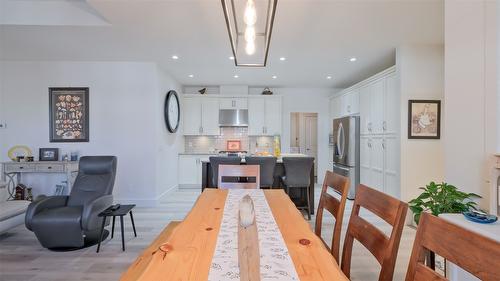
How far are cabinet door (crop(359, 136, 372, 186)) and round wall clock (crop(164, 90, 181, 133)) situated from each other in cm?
393

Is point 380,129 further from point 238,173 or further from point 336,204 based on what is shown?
point 336,204

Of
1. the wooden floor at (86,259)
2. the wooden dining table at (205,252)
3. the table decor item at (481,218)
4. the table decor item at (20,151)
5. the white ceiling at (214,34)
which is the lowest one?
the wooden floor at (86,259)

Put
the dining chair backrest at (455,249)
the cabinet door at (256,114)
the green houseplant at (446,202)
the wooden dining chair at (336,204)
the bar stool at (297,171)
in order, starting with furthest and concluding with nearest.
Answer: the cabinet door at (256,114), the bar stool at (297,171), the green houseplant at (446,202), the wooden dining chair at (336,204), the dining chair backrest at (455,249)

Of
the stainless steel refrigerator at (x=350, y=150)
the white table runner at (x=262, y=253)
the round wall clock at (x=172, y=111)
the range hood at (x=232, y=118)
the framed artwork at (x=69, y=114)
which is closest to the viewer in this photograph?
the white table runner at (x=262, y=253)

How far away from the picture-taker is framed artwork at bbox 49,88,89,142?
15.0 ft

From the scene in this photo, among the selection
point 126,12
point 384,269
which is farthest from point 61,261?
point 384,269

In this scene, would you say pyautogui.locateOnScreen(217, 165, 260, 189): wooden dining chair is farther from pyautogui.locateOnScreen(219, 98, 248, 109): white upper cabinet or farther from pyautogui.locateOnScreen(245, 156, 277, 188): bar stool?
pyautogui.locateOnScreen(219, 98, 248, 109): white upper cabinet

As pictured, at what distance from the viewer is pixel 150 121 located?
4664 mm

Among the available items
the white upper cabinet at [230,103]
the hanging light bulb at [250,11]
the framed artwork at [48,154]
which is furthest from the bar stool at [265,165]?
the framed artwork at [48,154]

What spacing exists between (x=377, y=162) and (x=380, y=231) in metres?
3.63

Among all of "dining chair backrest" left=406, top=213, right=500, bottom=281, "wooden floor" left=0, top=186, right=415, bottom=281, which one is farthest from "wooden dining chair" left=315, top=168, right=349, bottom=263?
"wooden floor" left=0, top=186, right=415, bottom=281

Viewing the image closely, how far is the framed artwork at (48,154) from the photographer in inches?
174

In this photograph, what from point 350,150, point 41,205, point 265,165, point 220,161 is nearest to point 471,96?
point 265,165

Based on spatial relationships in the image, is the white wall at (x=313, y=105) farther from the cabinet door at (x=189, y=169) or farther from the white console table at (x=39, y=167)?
the white console table at (x=39, y=167)
